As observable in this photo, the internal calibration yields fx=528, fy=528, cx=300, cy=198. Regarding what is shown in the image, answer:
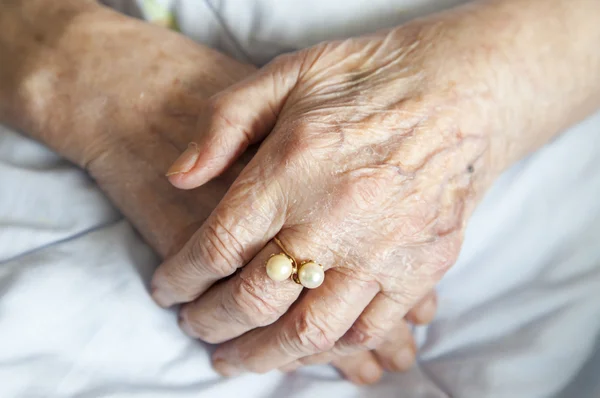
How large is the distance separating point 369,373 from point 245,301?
0.90ft

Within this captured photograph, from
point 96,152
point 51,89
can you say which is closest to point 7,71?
point 51,89

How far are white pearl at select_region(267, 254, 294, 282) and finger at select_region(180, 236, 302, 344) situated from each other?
0.02m

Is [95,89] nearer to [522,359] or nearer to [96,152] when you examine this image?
[96,152]

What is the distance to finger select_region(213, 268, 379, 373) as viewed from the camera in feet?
2.46

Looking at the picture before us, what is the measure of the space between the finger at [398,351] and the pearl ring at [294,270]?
0.24 metres

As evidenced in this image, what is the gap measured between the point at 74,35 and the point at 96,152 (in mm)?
245

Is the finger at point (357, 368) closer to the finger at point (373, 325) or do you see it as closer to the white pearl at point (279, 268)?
the finger at point (373, 325)

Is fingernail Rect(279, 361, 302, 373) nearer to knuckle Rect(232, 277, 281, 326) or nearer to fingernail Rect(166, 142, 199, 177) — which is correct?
knuckle Rect(232, 277, 281, 326)

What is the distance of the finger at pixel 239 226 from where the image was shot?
72 cm

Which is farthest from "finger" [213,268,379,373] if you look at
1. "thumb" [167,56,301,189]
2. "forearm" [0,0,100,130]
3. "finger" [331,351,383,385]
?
"forearm" [0,0,100,130]

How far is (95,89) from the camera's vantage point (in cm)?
96

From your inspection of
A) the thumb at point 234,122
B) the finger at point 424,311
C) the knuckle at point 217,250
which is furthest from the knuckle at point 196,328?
the finger at point 424,311

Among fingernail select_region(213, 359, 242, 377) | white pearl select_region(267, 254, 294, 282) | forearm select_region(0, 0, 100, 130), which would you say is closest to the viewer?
white pearl select_region(267, 254, 294, 282)

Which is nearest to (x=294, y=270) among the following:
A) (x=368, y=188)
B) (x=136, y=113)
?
(x=368, y=188)
